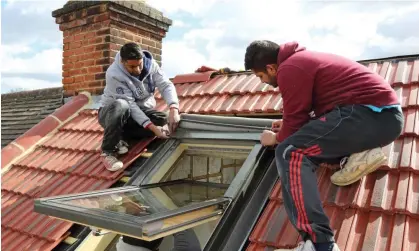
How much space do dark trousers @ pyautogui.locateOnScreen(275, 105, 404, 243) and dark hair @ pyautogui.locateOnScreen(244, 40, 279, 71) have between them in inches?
19.3

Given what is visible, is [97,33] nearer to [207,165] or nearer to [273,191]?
[207,165]

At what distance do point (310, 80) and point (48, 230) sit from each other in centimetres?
233

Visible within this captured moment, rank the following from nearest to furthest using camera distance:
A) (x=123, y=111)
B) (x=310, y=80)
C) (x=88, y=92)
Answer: (x=310, y=80)
(x=123, y=111)
(x=88, y=92)

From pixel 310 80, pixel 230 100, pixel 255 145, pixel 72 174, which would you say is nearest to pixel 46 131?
pixel 72 174

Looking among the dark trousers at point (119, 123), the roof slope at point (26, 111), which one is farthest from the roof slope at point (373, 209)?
the roof slope at point (26, 111)

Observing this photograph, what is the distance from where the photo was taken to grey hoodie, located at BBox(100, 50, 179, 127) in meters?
3.59

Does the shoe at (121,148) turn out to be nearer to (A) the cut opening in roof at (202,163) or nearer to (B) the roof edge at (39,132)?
(A) the cut opening in roof at (202,163)

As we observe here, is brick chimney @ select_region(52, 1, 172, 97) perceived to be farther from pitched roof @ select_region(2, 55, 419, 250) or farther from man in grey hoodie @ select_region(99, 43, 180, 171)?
man in grey hoodie @ select_region(99, 43, 180, 171)

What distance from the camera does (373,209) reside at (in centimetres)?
208

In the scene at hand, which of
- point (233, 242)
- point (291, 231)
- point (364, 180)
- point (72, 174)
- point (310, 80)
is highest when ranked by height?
point (310, 80)

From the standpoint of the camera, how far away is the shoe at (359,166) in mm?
2182

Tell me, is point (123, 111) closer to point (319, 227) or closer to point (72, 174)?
point (72, 174)

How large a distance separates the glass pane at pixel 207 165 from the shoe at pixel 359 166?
3.07ft

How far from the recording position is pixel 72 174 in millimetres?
3621
